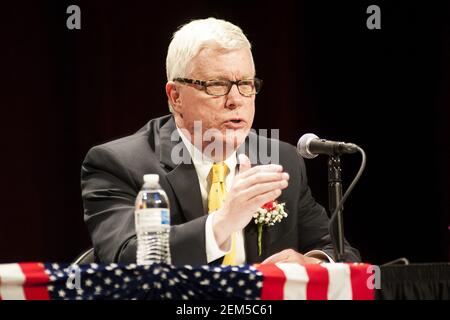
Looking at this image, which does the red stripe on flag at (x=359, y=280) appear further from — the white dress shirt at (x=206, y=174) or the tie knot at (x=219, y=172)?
the tie knot at (x=219, y=172)

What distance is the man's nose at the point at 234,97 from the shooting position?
10.1 feet

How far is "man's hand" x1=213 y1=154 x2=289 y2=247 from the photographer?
2.42 m

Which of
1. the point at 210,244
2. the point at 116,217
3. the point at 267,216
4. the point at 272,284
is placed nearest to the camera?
the point at 272,284

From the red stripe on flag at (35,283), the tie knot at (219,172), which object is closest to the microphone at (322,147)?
the tie knot at (219,172)

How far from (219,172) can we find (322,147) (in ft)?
2.36

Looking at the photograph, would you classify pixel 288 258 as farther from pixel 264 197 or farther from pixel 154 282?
pixel 154 282

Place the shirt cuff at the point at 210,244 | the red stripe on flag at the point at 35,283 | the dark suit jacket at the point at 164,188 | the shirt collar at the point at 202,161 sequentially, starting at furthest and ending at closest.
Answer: the shirt collar at the point at 202,161 < the dark suit jacket at the point at 164,188 < the shirt cuff at the point at 210,244 < the red stripe on flag at the point at 35,283

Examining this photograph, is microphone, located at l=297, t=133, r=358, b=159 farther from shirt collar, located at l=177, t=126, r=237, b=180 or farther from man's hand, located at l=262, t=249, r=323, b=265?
shirt collar, located at l=177, t=126, r=237, b=180

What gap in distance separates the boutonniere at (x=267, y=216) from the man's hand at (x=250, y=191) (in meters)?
0.50

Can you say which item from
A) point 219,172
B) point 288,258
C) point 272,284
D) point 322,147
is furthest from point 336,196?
point 219,172

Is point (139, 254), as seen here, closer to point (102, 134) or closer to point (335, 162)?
point (335, 162)

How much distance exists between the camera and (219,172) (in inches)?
123

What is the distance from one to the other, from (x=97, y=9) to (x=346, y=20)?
61.6 inches

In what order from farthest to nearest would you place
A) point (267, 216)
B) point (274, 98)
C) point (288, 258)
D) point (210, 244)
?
point (274, 98), point (267, 216), point (288, 258), point (210, 244)
